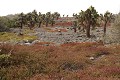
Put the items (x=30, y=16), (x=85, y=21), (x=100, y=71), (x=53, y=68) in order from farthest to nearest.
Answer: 1. (x=30, y=16)
2. (x=85, y=21)
3. (x=53, y=68)
4. (x=100, y=71)

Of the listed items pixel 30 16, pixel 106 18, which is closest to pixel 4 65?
pixel 106 18

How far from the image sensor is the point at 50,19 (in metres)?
150

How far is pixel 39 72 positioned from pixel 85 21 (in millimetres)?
63921

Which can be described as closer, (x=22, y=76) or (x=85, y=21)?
(x=22, y=76)

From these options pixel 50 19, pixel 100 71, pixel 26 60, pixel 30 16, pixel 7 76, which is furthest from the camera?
pixel 50 19

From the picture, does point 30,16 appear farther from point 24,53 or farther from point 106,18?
point 24,53

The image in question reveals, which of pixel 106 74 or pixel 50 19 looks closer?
pixel 106 74

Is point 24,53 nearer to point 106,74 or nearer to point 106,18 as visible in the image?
point 106,74

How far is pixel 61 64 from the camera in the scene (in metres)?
22.9

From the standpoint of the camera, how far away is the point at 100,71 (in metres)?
19.6

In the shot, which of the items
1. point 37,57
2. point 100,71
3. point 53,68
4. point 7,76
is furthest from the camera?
point 37,57

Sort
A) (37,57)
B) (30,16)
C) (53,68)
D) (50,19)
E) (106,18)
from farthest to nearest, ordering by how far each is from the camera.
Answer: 1. (50,19)
2. (30,16)
3. (106,18)
4. (37,57)
5. (53,68)

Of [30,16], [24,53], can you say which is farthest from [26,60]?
[30,16]

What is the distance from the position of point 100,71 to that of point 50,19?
132 metres
